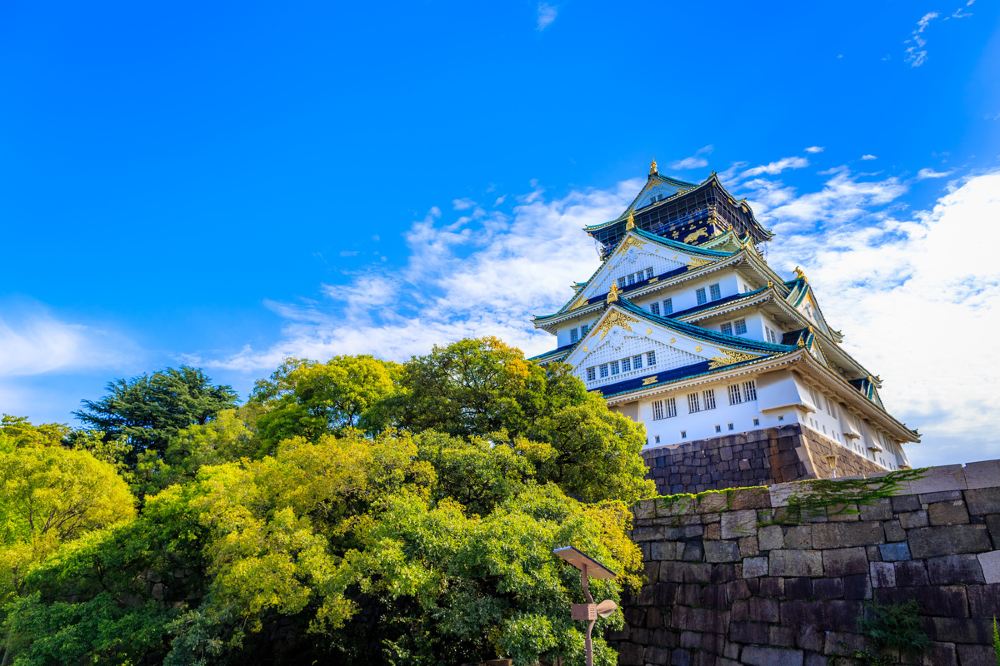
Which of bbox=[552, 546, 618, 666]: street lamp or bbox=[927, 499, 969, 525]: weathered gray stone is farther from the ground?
bbox=[927, 499, 969, 525]: weathered gray stone

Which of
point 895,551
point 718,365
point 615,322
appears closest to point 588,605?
point 895,551


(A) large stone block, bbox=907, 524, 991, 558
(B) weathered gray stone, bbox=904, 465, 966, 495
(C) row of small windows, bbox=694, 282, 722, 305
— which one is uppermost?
(C) row of small windows, bbox=694, 282, 722, 305

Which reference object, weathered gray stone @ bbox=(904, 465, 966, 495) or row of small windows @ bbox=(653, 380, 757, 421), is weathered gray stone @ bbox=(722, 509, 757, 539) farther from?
row of small windows @ bbox=(653, 380, 757, 421)

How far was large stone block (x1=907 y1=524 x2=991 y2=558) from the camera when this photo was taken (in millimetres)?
9523

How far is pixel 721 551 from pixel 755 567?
80cm

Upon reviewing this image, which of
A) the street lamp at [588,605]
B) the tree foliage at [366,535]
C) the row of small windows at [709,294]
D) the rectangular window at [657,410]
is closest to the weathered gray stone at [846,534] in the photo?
the tree foliage at [366,535]

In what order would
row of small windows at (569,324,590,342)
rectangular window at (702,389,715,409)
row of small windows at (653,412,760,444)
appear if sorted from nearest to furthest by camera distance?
1. row of small windows at (653,412,760,444)
2. rectangular window at (702,389,715,409)
3. row of small windows at (569,324,590,342)

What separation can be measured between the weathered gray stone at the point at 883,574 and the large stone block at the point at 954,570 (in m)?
0.53

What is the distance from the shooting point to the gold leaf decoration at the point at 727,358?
23109mm

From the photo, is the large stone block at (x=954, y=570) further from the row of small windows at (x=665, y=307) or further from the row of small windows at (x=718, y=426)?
the row of small windows at (x=665, y=307)

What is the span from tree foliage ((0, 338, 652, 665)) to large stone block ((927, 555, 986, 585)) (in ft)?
16.6

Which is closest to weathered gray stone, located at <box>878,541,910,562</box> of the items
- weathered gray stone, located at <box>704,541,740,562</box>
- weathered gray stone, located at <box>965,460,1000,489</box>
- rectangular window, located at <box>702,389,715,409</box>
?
weathered gray stone, located at <box>965,460,1000,489</box>

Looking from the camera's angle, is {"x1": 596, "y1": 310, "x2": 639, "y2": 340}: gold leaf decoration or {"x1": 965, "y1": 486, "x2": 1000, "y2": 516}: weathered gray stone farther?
{"x1": 596, "y1": 310, "x2": 639, "y2": 340}: gold leaf decoration

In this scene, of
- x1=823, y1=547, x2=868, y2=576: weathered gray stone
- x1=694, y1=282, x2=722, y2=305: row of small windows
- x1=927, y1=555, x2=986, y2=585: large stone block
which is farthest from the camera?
x1=694, y1=282, x2=722, y2=305: row of small windows
